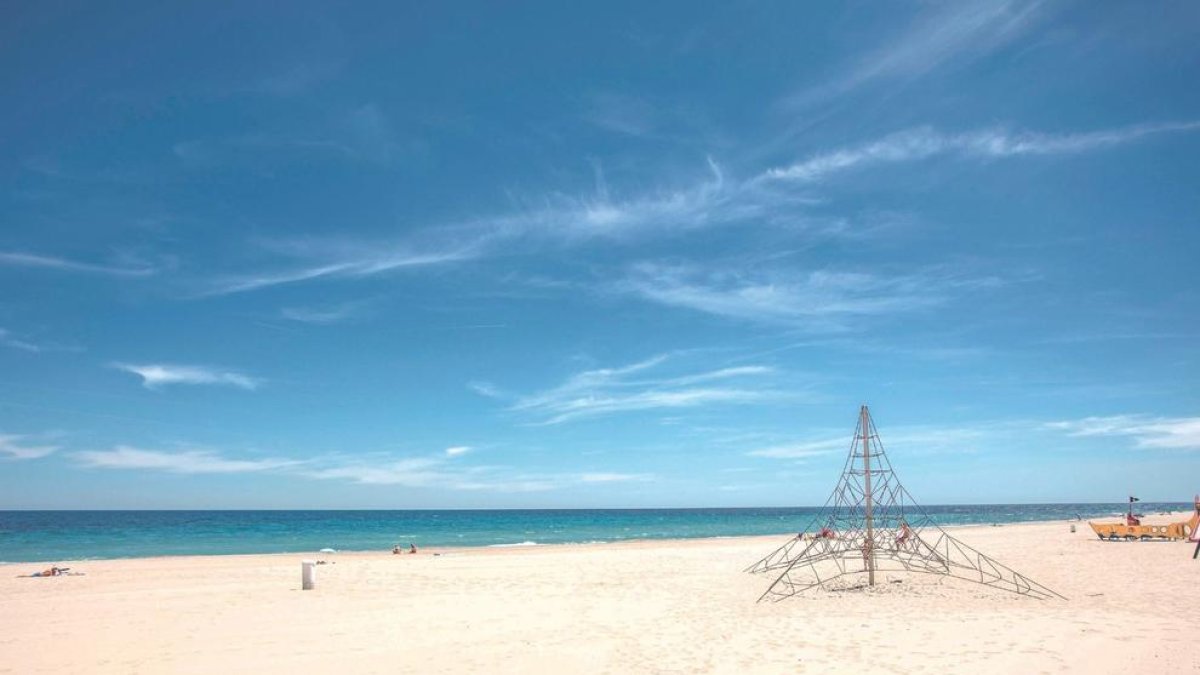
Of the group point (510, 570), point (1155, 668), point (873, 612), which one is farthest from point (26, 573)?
point (1155, 668)

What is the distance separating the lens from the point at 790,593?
15.3 metres

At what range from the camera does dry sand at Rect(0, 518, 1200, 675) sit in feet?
31.2

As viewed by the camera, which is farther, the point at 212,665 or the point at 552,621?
the point at 552,621

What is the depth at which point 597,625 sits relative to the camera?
1221 cm

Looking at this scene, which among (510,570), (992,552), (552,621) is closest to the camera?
(552,621)

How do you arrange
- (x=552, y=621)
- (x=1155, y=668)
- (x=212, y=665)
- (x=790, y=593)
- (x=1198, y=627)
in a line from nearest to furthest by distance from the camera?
(x=1155, y=668) < (x=212, y=665) < (x=1198, y=627) < (x=552, y=621) < (x=790, y=593)

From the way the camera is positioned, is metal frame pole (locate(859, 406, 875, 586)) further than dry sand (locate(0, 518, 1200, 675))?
Yes

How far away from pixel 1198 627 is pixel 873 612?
477cm

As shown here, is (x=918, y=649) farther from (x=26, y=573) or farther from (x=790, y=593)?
(x=26, y=573)

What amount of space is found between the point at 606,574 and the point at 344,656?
36.3 feet

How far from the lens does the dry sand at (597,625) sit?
9523 millimetres

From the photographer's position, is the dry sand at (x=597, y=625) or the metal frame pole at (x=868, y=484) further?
the metal frame pole at (x=868, y=484)

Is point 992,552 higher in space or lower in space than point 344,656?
lower

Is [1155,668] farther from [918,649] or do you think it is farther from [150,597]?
[150,597]
